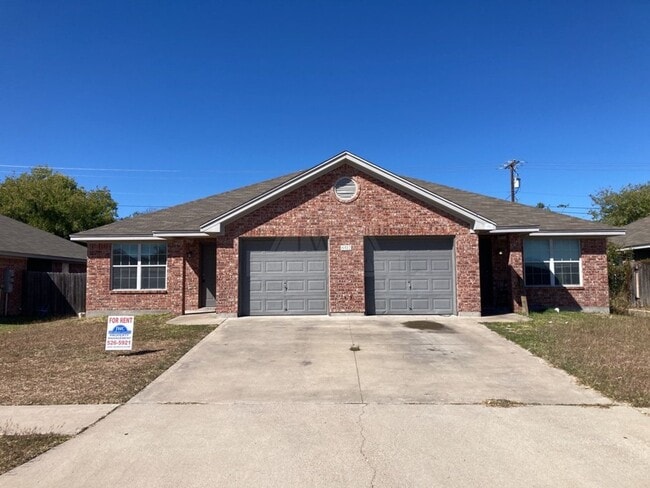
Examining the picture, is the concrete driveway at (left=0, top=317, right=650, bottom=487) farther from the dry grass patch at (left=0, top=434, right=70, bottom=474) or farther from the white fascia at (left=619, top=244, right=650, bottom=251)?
the white fascia at (left=619, top=244, right=650, bottom=251)

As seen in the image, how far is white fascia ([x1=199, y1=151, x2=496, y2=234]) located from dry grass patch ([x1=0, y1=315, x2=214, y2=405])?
349cm

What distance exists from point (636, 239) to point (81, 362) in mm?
23468

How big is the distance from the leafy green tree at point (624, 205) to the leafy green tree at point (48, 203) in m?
47.8

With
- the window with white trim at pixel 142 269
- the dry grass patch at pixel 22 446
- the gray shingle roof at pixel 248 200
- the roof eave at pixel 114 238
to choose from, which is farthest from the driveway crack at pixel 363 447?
the window with white trim at pixel 142 269

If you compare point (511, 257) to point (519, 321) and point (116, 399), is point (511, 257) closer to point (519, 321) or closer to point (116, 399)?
point (519, 321)

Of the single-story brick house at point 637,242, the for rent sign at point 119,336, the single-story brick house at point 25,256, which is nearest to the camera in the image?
the for rent sign at point 119,336

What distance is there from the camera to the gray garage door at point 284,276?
14234 millimetres

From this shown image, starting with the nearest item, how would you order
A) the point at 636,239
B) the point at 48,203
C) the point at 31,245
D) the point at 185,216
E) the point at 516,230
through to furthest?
the point at 516,230 → the point at 185,216 → the point at 31,245 → the point at 636,239 → the point at 48,203

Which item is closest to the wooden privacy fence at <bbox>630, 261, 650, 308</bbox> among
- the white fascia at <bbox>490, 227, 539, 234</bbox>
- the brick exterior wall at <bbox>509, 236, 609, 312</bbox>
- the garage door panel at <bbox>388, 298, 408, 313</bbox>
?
the brick exterior wall at <bbox>509, 236, 609, 312</bbox>

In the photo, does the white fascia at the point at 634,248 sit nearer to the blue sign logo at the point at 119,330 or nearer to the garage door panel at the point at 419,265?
the garage door panel at the point at 419,265

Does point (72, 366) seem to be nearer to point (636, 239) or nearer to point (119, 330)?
point (119, 330)

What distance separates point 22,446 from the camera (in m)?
4.68

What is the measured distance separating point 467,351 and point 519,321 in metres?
4.48

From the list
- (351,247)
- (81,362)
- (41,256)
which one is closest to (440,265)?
(351,247)
